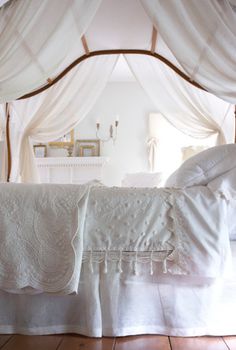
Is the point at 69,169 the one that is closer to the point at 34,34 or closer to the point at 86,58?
the point at 86,58

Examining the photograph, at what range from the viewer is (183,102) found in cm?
300

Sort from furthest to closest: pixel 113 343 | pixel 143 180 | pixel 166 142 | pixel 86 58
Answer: pixel 166 142 → pixel 143 180 → pixel 86 58 → pixel 113 343

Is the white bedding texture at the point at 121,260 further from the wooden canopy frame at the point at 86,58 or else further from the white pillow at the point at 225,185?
the wooden canopy frame at the point at 86,58

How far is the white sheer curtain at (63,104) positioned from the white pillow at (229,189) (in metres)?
1.89

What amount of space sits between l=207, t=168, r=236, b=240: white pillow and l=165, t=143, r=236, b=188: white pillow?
0.04 m

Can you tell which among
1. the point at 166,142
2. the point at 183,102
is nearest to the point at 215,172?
the point at 183,102

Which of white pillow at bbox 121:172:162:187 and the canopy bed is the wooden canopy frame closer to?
white pillow at bbox 121:172:162:187

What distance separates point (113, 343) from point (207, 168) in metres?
0.92

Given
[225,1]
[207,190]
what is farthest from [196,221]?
[225,1]

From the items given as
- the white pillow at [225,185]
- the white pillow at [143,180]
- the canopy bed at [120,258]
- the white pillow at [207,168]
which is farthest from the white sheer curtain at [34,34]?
the white pillow at [143,180]

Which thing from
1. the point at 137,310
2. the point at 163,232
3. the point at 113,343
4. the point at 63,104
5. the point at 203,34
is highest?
the point at 203,34

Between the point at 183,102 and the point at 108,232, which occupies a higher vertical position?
the point at 183,102

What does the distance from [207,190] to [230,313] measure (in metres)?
0.58

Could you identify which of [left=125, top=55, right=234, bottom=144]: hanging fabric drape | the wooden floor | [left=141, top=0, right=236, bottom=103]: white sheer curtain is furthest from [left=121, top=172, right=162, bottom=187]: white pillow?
the wooden floor
